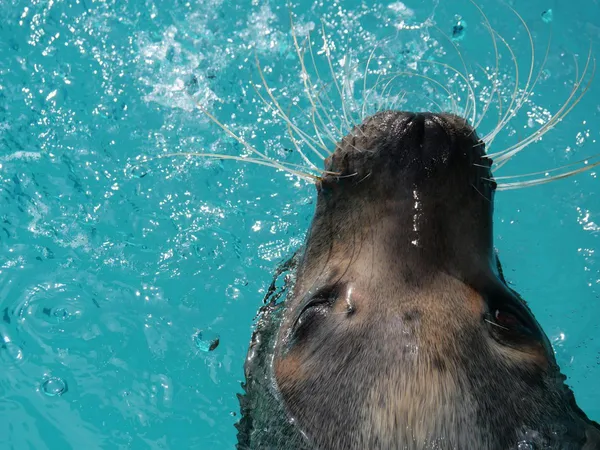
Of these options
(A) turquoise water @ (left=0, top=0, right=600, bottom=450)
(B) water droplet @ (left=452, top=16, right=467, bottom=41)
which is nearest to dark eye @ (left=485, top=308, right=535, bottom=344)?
(A) turquoise water @ (left=0, top=0, right=600, bottom=450)

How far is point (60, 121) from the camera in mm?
6172

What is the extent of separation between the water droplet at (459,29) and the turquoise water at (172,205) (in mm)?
54

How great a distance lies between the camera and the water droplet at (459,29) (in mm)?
6891

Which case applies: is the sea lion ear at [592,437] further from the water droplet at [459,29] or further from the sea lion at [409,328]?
the water droplet at [459,29]

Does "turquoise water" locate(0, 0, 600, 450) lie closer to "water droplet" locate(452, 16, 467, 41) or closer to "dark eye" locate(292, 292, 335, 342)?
"water droplet" locate(452, 16, 467, 41)

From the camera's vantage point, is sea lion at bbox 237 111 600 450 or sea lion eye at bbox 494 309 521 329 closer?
sea lion at bbox 237 111 600 450

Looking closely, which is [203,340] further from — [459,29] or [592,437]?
[459,29]

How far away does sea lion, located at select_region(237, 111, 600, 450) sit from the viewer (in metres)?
2.40

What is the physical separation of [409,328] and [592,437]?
0.82 metres

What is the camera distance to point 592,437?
8.55 feet

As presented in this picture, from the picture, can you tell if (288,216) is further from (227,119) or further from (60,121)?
(60,121)

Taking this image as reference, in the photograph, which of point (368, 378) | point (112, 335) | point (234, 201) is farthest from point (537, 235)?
point (368, 378)

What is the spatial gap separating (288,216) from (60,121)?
224 centimetres

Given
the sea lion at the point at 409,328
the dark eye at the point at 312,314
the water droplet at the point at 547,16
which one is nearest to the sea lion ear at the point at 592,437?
the sea lion at the point at 409,328
